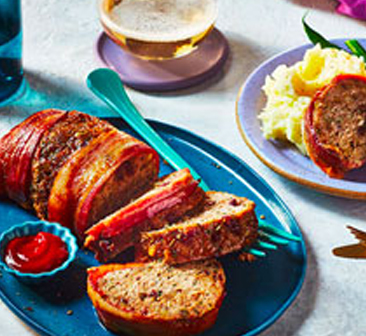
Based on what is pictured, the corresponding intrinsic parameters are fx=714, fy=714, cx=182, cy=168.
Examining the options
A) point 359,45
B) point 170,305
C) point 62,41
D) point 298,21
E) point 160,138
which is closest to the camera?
point 170,305

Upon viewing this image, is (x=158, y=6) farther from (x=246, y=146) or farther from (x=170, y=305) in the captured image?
(x=170, y=305)

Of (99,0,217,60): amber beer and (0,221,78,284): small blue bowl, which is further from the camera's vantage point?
(99,0,217,60): amber beer

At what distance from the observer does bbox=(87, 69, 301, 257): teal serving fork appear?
2068mm

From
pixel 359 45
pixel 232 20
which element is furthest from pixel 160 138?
pixel 232 20

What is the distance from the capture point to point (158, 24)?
278 centimetres

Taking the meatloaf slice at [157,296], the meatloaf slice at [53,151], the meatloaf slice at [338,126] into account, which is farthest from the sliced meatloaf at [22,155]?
the meatloaf slice at [338,126]

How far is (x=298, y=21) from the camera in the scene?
11.0 feet

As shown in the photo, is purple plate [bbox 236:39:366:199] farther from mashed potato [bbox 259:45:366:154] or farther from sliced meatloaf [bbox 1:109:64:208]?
sliced meatloaf [bbox 1:109:64:208]

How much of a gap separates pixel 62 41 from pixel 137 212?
140 cm

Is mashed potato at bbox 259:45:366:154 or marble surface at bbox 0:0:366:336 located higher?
mashed potato at bbox 259:45:366:154

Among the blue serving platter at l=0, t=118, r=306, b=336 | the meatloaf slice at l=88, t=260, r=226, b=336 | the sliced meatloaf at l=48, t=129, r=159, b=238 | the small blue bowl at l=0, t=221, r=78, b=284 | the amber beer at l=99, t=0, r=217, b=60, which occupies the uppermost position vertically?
the amber beer at l=99, t=0, r=217, b=60

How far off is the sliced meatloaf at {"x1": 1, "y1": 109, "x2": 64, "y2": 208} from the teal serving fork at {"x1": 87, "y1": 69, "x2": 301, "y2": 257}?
0.35m

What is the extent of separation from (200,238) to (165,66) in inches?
46.2

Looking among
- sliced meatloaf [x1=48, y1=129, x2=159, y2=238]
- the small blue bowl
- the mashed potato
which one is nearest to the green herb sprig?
the mashed potato
